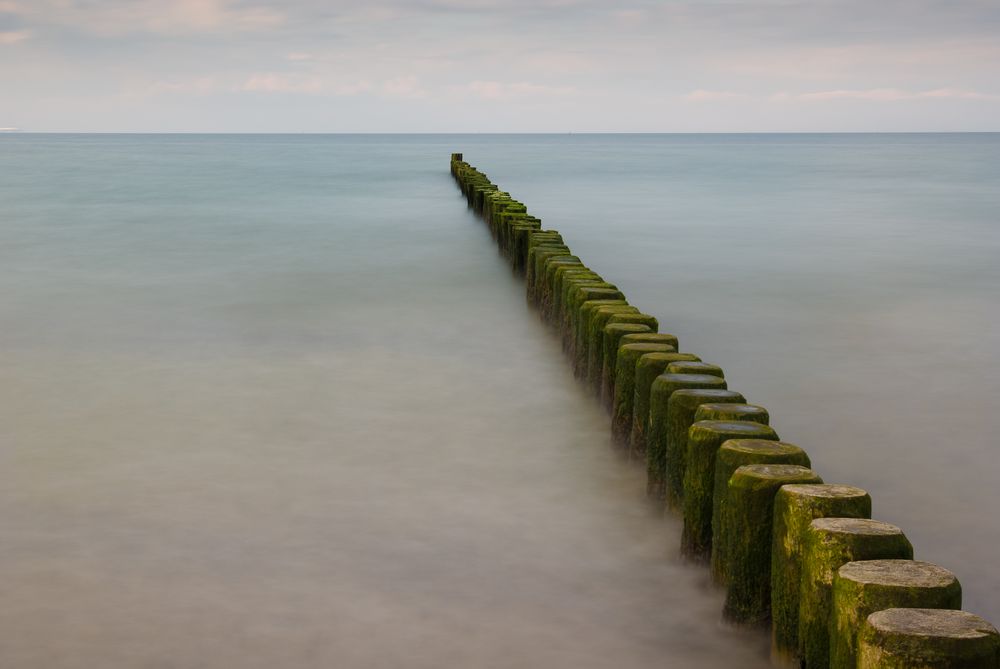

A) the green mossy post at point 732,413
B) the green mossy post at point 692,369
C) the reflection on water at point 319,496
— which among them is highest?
the green mossy post at point 692,369

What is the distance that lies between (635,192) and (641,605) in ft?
86.3

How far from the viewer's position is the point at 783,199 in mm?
26688

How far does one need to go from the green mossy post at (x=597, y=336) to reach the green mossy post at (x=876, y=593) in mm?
3241

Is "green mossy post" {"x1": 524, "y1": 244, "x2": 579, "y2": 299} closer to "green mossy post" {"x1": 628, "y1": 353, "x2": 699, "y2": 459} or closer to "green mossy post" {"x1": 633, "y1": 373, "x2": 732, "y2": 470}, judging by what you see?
"green mossy post" {"x1": 628, "y1": 353, "x2": 699, "y2": 459}

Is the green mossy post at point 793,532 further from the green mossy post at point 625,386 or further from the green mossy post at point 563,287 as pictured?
the green mossy post at point 563,287

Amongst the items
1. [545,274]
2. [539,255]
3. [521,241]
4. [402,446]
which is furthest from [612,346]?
[521,241]

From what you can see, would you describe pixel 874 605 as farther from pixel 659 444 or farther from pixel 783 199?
pixel 783 199

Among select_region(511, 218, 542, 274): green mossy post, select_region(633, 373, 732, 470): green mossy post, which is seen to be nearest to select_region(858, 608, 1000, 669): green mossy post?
select_region(633, 373, 732, 470): green mossy post

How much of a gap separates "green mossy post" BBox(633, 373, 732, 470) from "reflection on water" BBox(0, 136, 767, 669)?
7.6 inches

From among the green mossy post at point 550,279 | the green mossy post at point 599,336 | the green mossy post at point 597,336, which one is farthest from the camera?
the green mossy post at point 550,279

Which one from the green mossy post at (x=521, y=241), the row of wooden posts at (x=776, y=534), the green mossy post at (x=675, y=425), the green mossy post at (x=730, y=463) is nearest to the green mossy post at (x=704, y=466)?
the row of wooden posts at (x=776, y=534)

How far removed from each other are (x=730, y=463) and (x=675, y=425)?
74 cm

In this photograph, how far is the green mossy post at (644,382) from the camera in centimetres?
480

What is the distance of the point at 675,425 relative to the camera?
13.9ft
